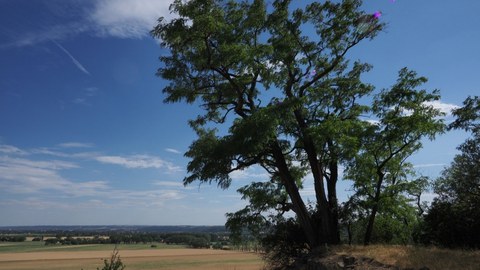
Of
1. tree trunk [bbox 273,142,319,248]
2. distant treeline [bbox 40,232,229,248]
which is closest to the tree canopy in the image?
tree trunk [bbox 273,142,319,248]

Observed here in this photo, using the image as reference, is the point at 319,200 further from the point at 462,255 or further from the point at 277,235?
the point at 462,255

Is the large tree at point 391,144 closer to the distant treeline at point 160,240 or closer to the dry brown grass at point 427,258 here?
the dry brown grass at point 427,258

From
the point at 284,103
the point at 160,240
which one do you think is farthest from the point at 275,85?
the point at 160,240

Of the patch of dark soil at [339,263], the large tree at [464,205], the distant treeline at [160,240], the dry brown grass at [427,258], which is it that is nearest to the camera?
the dry brown grass at [427,258]

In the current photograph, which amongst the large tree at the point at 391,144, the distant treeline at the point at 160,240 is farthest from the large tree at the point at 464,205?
the distant treeline at the point at 160,240

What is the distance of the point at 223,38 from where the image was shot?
19969 mm

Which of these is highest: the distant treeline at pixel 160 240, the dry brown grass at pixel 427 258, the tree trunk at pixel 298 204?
the tree trunk at pixel 298 204

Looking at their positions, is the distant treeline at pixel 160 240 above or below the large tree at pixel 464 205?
below

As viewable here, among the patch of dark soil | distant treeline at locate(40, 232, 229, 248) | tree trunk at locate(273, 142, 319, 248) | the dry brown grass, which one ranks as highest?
tree trunk at locate(273, 142, 319, 248)

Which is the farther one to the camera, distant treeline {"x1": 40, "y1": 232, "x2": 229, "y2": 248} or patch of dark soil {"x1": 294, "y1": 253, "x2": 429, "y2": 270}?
distant treeline {"x1": 40, "y1": 232, "x2": 229, "y2": 248}

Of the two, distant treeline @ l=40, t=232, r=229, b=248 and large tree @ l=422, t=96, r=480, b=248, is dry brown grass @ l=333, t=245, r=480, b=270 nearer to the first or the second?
large tree @ l=422, t=96, r=480, b=248

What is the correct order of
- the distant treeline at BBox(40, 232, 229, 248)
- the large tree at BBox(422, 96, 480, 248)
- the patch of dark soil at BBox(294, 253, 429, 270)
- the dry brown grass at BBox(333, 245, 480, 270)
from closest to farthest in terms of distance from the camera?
the dry brown grass at BBox(333, 245, 480, 270), the patch of dark soil at BBox(294, 253, 429, 270), the large tree at BBox(422, 96, 480, 248), the distant treeline at BBox(40, 232, 229, 248)

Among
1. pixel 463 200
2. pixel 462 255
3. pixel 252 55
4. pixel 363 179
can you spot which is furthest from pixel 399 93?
pixel 462 255

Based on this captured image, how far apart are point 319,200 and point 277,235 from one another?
3375mm
